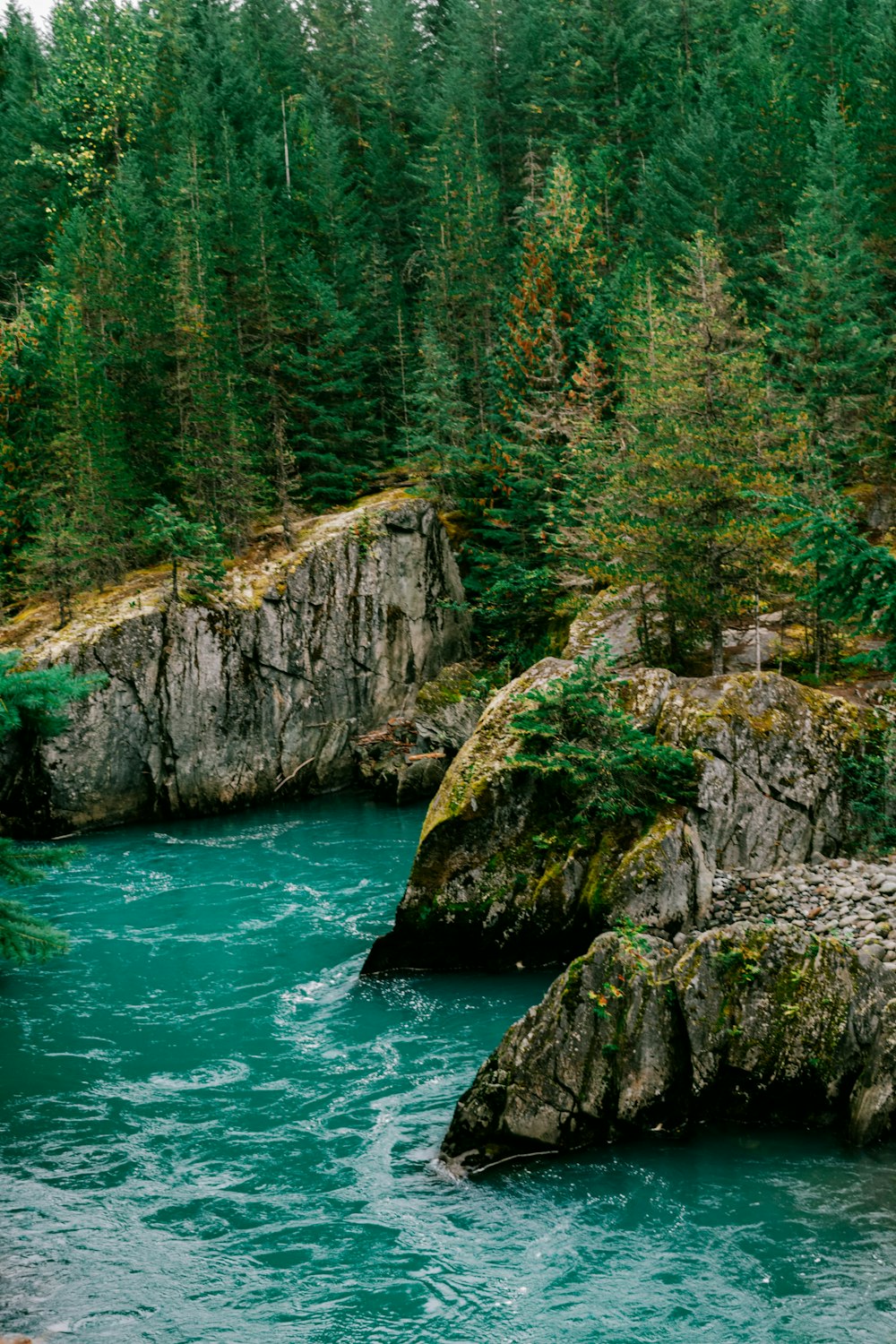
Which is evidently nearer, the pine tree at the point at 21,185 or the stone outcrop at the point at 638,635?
the stone outcrop at the point at 638,635

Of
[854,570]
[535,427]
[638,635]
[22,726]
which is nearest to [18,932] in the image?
[22,726]

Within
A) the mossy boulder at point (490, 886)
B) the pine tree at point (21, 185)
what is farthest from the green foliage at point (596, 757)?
the pine tree at point (21, 185)

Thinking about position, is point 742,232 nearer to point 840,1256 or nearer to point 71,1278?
point 840,1256

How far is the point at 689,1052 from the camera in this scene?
482 inches

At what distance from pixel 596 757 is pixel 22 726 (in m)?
9.42

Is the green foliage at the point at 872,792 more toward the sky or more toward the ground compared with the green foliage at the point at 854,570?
more toward the ground

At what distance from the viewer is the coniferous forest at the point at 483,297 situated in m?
23.3

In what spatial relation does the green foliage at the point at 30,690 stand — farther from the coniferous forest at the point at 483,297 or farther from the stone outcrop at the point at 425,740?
the stone outcrop at the point at 425,740

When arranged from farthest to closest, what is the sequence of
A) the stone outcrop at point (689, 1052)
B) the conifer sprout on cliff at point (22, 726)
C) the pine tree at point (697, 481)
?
1. the pine tree at point (697, 481)
2. the conifer sprout on cliff at point (22, 726)
3. the stone outcrop at point (689, 1052)

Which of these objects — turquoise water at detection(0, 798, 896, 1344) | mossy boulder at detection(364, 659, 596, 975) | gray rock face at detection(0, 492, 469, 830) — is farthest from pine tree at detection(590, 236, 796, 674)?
gray rock face at detection(0, 492, 469, 830)

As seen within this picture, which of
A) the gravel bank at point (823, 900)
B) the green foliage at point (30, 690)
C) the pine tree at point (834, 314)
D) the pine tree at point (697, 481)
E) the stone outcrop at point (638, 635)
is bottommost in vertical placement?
the gravel bank at point (823, 900)

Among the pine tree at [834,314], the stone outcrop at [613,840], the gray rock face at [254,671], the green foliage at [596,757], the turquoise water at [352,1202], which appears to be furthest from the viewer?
the gray rock face at [254,671]

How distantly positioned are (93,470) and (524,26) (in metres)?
38.3

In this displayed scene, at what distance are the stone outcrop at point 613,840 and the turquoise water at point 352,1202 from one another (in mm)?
979
